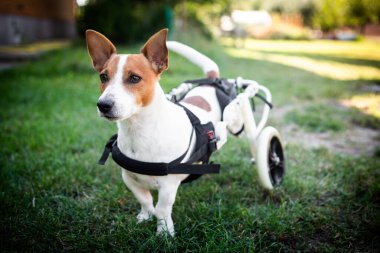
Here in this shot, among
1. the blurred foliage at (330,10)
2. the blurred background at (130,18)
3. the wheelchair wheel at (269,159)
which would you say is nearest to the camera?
the wheelchair wheel at (269,159)

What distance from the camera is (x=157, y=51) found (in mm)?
2076

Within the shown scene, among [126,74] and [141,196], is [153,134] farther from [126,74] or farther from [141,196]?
[141,196]

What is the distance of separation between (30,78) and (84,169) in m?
5.13

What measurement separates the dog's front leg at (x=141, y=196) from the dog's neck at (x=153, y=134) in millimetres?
272

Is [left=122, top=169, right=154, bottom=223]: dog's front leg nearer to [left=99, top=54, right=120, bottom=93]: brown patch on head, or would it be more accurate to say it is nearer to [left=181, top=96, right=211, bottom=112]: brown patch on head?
[left=99, top=54, right=120, bottom=93]: brown patch on head

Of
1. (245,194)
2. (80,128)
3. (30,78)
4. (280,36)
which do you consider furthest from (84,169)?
(280,36)

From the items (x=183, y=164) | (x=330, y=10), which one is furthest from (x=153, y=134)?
(x=330, y=10)

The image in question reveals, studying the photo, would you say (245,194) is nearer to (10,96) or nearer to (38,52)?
(10,96)

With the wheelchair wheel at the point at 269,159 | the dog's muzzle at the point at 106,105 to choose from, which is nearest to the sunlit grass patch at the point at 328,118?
the wheelchair wheel at the point at 269,159

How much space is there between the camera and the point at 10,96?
5887 millimetres

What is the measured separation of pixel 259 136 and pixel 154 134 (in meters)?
1.20

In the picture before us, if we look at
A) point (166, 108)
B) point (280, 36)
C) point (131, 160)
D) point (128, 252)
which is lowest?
point (280, 36)

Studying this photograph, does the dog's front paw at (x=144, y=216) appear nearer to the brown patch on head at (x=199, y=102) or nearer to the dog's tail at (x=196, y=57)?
the brown patch on head at (x=199, y=102)

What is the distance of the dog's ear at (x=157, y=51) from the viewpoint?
2.03 meters
